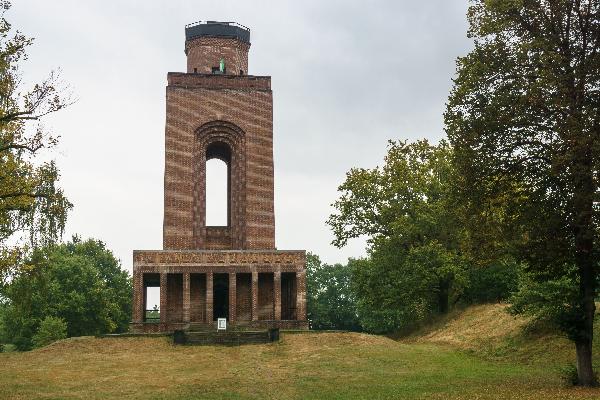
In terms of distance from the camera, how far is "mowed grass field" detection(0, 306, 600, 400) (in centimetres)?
1966

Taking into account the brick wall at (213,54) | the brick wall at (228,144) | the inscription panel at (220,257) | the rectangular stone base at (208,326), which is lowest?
the rectangular stone base at (208,326)

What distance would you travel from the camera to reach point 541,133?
18.7 m

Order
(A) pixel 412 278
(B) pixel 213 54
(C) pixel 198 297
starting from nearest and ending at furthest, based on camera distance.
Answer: (A) pixel 412 278, (C) pixel 198 297, (B) pixel 213 54

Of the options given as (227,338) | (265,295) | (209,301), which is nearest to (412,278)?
(265,295)

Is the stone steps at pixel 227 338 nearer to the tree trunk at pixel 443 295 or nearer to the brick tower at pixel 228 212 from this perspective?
the brick tower at pixel 228 212

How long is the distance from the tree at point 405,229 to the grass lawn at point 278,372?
7835 mm

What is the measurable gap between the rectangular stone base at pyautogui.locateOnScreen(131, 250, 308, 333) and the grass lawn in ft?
21.0

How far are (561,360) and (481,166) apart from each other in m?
9.07

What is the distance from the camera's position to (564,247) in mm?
17812

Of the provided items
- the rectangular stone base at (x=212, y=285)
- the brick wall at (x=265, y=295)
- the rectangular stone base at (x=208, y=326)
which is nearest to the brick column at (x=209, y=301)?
the rectangular stone base at (x=212, y=285)

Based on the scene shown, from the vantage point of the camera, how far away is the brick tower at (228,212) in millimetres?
39156

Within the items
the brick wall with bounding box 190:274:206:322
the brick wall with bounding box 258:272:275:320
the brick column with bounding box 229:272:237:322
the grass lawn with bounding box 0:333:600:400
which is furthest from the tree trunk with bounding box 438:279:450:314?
the brick wall with bounding box 190:274:206:322

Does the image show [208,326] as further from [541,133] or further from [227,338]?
[541,133]

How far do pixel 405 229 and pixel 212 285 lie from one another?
38.2 ft
